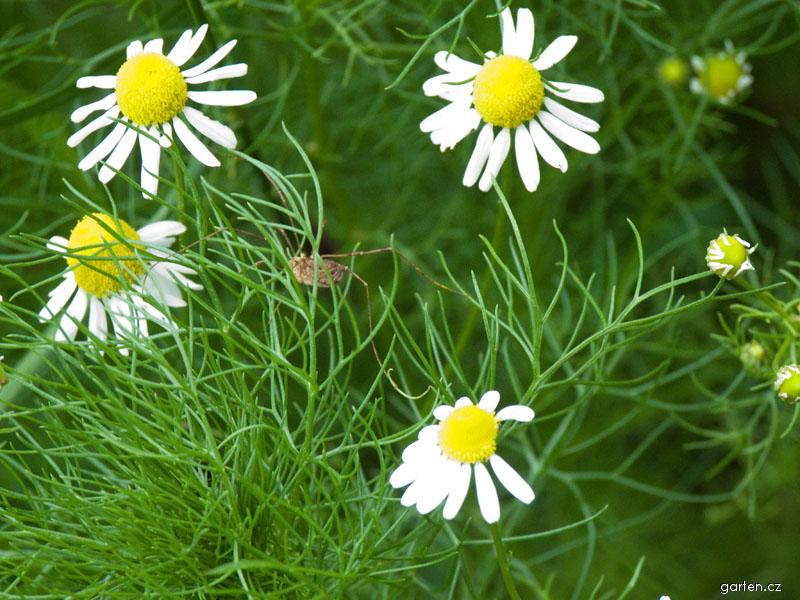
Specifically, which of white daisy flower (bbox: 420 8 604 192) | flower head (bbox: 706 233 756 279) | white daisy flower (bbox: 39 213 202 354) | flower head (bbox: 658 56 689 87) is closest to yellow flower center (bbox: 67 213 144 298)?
white daisy flower (bbox: 39 213 202 354)

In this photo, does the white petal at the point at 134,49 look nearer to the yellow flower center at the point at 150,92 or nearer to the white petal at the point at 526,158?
the yellow flower center at the point at 150,92

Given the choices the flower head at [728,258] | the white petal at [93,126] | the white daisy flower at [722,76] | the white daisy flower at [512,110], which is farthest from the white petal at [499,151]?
the white daisy flower at [722,76]

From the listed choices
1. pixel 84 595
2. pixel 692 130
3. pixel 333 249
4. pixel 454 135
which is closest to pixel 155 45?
pixel 454 135

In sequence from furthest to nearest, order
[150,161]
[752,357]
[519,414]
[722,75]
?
[722,75] → [752,357] → [150,161] → [519,414]

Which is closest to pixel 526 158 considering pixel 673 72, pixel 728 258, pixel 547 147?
pixel 547 147

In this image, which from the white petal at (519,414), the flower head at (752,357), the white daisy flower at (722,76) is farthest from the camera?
the white daisy flower at (722,76)

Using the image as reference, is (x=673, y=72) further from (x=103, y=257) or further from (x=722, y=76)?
(x=103, y=257)

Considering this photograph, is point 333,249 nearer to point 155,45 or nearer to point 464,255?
point 464,255
